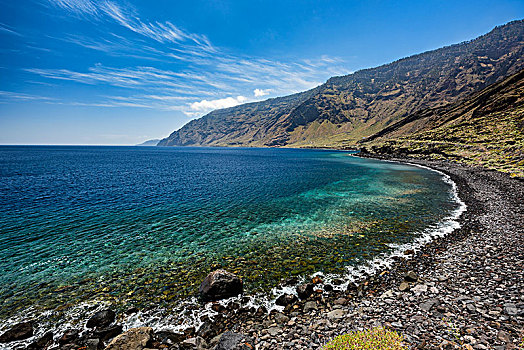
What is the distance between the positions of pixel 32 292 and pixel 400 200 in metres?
48.7

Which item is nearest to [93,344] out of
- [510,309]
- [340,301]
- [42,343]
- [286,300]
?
[42,343]

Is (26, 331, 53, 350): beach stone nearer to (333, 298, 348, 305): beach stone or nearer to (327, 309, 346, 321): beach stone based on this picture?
(327, 309, 346, 321): beach stone

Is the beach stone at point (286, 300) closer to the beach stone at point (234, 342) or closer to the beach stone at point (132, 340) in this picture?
the beach stone at point (234, 342)

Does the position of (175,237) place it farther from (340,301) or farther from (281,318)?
(340,301)

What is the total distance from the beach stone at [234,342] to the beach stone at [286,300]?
3650 mm

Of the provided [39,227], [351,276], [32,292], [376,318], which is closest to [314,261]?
[351,276]

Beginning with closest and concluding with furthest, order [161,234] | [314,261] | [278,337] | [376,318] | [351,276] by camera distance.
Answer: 1. [278,337]
2. [376,318]
3. [351,276]
4. [314,261]
5. [161,234]

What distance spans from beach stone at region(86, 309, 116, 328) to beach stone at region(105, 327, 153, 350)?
2657mm

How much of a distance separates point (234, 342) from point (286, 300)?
468 centimetres

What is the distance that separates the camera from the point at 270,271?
1870 cm

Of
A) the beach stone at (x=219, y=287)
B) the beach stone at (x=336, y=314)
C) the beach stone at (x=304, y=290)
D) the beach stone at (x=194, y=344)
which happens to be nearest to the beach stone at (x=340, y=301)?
the beach stone at (x=336, y=314)

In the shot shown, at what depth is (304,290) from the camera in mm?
15516

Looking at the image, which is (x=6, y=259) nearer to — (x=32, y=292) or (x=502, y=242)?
(x=32, y=292)

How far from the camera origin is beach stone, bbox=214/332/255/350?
430 inches
